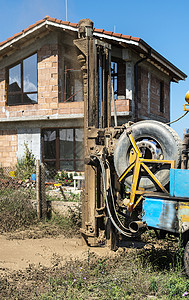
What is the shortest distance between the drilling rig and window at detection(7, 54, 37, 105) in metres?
10.2

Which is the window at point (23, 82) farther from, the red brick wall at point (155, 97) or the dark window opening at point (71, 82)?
the red brick wall at point (155, 97)

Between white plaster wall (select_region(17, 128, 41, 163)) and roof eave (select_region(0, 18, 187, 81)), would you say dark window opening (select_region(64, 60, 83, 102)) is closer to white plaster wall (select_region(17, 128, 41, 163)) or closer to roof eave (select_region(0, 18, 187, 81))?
roof eave (select_region(0, 18, 187, 81))

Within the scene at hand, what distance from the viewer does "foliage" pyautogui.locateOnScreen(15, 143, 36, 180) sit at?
15.7 m

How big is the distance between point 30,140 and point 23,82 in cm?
305

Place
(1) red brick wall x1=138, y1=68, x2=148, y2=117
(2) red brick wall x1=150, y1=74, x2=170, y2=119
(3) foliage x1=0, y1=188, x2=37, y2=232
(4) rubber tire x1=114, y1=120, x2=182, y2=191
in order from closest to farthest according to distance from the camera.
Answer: (4) rubber tire x1=114, y1=120, x2=182, y2=191, (3) foliage x1=0, y1=188, x2=37, y2=232, (1) red brick wall x1=138, y1=68, x2=148, y2=117, (2) red brick wall x1=150, y1=74, x2=170, y2=119

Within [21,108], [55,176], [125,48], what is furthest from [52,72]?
[55,176]

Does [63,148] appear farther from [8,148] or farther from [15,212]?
[15,212]

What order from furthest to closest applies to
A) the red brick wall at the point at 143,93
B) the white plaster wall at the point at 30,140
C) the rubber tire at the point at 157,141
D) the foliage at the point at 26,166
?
the white plaster wall at the point at 30,140 < the red brick wall at the point at 143,93 < the foliage at the point at 26,166 < the rubber tire at the point at 157,141

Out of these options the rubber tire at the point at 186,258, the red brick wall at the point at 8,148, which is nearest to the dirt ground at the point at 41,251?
the rubber tire at the point at 186,258

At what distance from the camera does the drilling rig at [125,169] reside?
5105 millimetres

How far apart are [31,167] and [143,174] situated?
10.8 meters

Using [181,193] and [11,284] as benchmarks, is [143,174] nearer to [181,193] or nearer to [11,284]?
[181,193]

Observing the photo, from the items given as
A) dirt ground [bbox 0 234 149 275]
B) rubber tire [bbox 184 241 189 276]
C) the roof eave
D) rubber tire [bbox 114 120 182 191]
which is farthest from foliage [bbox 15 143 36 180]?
rubber tire [bbox 184 241 189 276]

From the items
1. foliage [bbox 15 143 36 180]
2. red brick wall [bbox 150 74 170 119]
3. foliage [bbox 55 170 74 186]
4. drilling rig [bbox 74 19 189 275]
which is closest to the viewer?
drilling rig [bbox 74 19 189 275]
